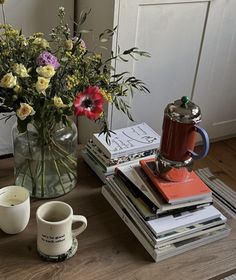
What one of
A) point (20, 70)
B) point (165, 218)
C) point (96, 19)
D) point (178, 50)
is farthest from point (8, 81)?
point (178, 50)

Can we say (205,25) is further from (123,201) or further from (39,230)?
(39,230)

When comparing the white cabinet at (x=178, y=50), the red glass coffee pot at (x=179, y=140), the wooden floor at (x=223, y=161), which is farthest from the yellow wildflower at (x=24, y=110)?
the wooden floor at (x=223, y=161)

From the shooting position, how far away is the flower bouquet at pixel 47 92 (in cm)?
92

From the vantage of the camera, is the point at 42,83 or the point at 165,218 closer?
the point at 42,83

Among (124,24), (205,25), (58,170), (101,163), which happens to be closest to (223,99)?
(205,25)

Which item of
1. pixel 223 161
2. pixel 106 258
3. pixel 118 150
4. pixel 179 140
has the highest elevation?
pixel 179 140

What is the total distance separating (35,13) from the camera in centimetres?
160

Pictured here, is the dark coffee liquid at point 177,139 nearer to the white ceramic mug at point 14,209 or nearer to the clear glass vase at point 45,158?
the clear glass vase at point 45,158

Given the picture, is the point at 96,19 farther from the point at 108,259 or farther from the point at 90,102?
the point at 108,259

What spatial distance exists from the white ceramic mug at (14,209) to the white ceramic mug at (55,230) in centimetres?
5

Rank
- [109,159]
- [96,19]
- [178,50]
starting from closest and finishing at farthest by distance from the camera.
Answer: [109,159], [96,19], [178,50]

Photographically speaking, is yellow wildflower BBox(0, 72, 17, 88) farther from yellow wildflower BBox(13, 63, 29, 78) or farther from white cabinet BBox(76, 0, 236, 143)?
white cabinet BBox(76, 0, 236, 143)

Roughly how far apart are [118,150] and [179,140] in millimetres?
245

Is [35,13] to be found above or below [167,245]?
above
